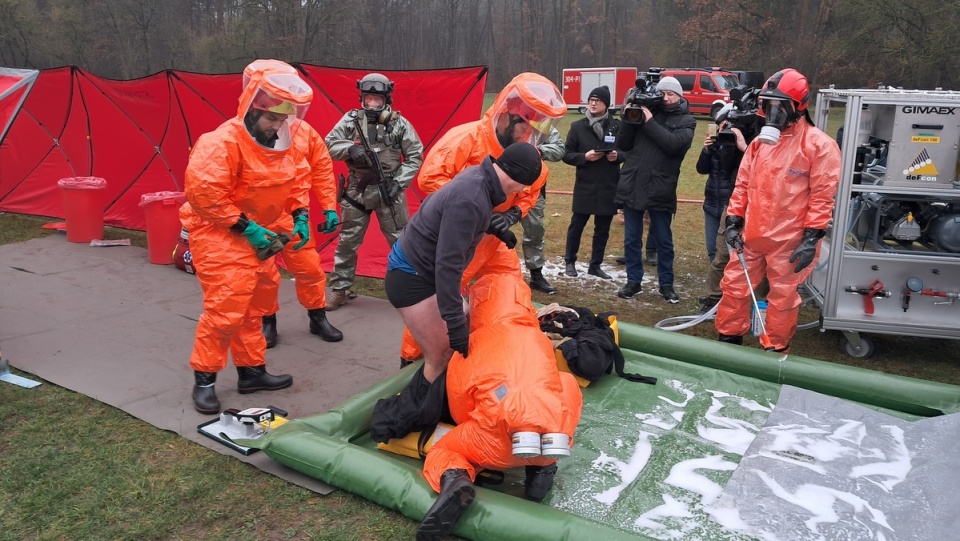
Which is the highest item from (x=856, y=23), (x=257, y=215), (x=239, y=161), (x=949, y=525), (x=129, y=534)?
(x=856, y=23)

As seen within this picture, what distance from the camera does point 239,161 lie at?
375 centimetres

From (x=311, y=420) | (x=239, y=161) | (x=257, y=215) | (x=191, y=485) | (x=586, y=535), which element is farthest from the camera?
(x=257, y=215)

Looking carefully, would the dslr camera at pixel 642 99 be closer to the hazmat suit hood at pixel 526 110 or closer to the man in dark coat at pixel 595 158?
the man in dark coat at pixel 595 158

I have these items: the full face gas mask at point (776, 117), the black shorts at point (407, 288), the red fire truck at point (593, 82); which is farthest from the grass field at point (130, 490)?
the red fire truck at point (593, 82)

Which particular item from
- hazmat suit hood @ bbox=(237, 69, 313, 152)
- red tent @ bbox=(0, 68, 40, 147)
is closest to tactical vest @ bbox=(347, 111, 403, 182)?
hazmat suit hood @ bbox=(237, 69, 313, 152)

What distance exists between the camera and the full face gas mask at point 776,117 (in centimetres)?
423

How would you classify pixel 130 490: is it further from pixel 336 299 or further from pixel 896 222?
pixel 896 222

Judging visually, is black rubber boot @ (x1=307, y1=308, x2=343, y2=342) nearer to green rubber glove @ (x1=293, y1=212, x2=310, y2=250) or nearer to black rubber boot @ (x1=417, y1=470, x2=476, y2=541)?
green rubber glove @ (x1=293, y1=212, x2=310, y2=250)

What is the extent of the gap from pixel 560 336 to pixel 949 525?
210cm

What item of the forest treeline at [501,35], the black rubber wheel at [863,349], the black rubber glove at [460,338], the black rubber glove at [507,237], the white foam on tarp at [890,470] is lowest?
the white foam on tarp at [890,470]

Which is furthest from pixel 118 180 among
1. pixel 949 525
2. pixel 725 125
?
pixel 949 525

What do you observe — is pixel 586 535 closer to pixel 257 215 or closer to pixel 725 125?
pixel 257 215

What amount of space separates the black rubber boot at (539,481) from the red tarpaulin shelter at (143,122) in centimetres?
398

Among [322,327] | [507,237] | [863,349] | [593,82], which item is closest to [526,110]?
[507,237]
